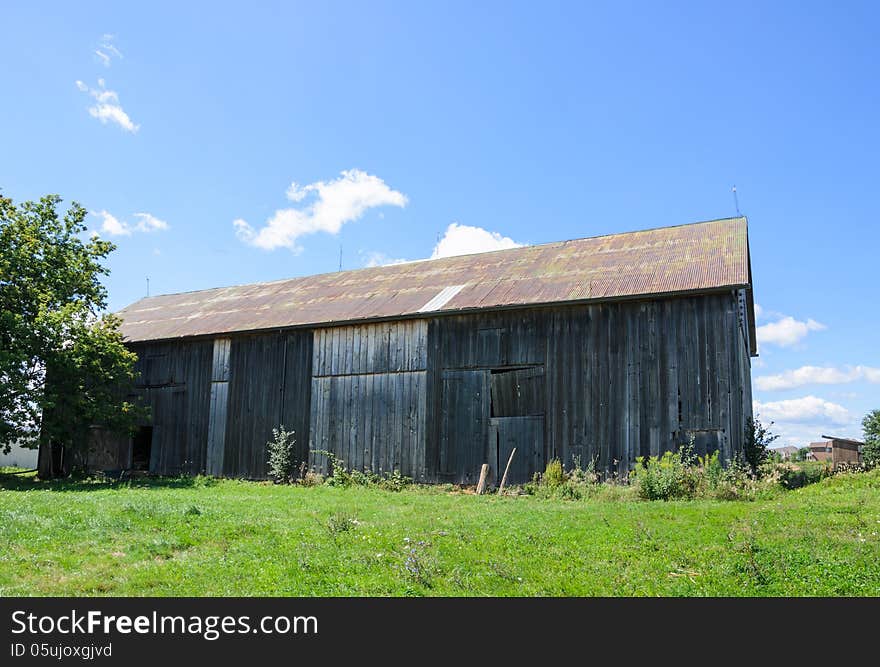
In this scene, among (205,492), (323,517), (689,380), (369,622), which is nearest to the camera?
(369,622)

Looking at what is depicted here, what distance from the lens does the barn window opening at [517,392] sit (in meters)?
19.5

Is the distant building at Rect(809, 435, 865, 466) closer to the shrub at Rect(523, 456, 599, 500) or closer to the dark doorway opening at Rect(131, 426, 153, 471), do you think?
the shrub at Rect(523, 456, 599, 500)

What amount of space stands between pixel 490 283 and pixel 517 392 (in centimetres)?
417

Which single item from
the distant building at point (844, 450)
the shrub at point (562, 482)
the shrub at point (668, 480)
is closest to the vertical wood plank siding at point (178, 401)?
the shrub at point (562, 482)

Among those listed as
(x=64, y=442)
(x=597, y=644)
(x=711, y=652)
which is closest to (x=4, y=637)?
(x=597, y=644)

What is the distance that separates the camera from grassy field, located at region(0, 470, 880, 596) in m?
7.85

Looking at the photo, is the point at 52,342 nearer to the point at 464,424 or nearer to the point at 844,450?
the point at 464,424

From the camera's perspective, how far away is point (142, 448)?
90.1 ft

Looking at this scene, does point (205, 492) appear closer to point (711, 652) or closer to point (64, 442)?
point (64, 442)

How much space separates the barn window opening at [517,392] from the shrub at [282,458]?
23.5ft

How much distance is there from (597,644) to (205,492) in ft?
50.7

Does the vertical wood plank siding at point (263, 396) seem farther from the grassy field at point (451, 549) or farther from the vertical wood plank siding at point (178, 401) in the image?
the grassy field at point (451, 549)

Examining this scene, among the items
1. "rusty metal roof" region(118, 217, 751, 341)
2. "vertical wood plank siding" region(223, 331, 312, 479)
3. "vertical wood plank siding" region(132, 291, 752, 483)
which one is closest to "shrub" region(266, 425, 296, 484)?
"vertical wood plank siding" region(223, 331, 312, 479)

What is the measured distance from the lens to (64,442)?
2350 cm
